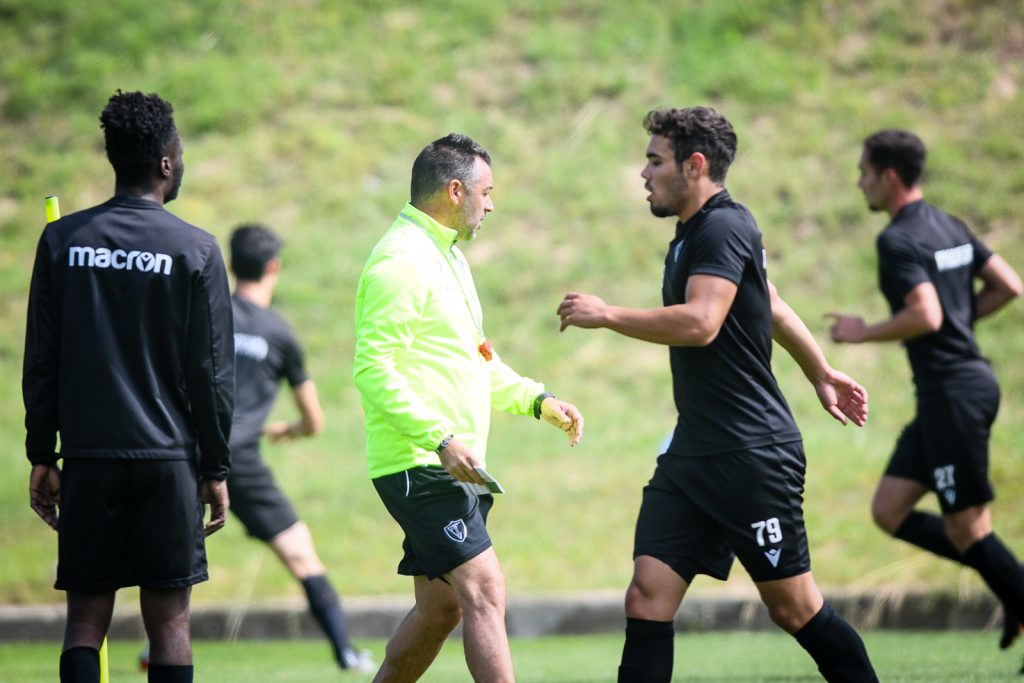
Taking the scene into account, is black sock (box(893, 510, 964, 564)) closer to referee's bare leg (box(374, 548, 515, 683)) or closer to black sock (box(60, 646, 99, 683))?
referee's bare leg (box(374, 548, 515, 683))

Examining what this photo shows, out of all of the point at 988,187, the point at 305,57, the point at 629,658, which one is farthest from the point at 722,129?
the point at 305,57

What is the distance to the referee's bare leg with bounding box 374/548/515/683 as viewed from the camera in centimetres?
443

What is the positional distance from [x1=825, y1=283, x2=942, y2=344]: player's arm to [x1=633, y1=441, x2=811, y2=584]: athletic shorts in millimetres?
1926

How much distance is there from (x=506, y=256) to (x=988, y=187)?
199 inches

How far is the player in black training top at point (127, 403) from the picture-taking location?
4.25m

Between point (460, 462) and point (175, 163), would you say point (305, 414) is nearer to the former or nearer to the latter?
point (175, 163)

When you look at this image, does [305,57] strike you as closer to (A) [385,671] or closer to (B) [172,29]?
(B) [172,29]

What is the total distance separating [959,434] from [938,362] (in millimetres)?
377

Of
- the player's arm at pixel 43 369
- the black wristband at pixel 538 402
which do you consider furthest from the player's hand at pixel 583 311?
the player's arm at pixel 43 369

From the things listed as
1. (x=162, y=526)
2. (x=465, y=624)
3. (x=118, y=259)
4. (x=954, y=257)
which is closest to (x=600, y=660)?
(x=954, y=257)

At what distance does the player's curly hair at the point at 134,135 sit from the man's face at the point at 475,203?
103 cm

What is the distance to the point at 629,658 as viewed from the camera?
4.68 metres

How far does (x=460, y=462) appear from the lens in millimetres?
4301

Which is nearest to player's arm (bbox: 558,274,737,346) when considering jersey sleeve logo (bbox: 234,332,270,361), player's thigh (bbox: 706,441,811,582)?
player's thigh (bbox: 706,441,811,582)
